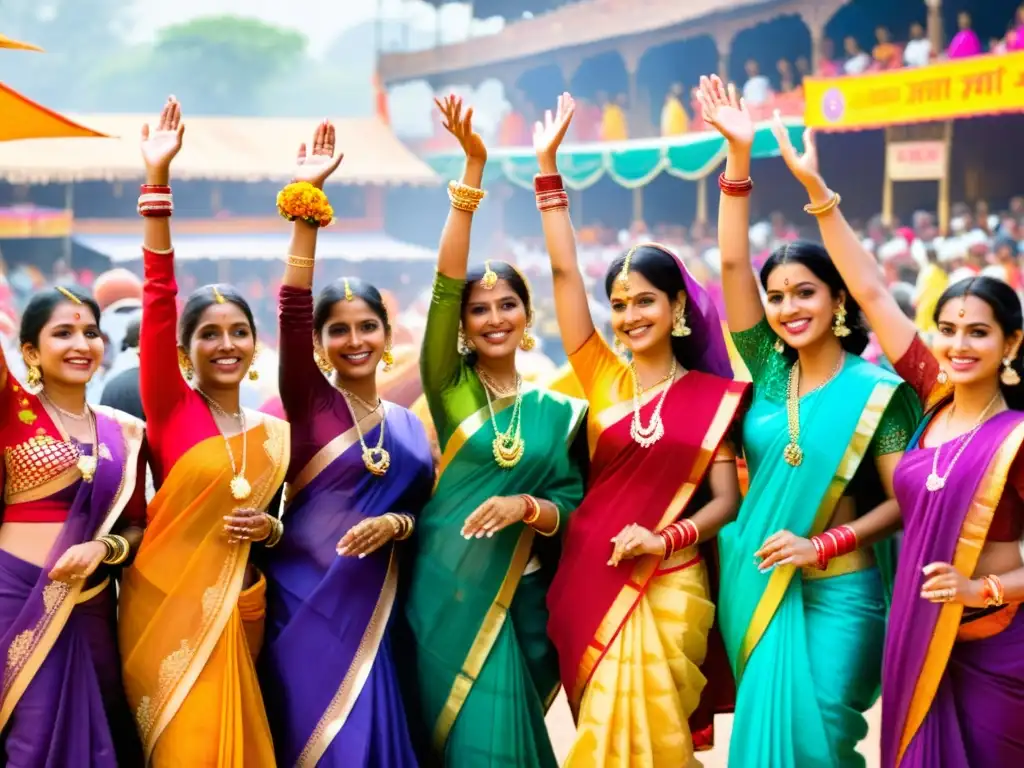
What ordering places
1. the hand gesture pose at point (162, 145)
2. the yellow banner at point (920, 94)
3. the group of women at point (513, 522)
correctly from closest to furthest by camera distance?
the group of women at point (513, 522), the hand gesture pose at point (162, 145), the yellow banner at point (920, 94)

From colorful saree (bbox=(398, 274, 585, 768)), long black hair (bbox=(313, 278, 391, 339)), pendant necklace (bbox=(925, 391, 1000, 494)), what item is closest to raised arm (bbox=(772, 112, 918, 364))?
pendant necklace (bbox=(925, 391, 1000, 494))

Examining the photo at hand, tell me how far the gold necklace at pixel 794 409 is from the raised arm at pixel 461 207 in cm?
101

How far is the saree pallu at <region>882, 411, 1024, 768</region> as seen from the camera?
124 inches

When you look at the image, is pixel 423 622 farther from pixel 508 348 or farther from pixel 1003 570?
pixel 1003 570

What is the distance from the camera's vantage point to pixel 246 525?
11.5ft

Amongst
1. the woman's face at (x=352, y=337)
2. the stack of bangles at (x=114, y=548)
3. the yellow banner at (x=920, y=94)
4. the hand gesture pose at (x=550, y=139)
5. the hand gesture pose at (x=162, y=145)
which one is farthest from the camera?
the yellow banner at (x=920, y=94)

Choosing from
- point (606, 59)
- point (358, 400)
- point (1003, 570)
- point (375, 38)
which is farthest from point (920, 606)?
point (375, 38)

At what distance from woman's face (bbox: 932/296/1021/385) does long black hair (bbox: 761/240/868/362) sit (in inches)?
16.1

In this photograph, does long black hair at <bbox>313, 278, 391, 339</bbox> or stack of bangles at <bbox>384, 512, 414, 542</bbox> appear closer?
stack of bangles at <bbox>384, 512, 414, 542</bbox>

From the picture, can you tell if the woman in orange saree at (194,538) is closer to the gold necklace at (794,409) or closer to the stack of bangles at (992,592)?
the gold necklace at (794,409)

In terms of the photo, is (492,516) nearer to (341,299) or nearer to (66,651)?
(341,299)

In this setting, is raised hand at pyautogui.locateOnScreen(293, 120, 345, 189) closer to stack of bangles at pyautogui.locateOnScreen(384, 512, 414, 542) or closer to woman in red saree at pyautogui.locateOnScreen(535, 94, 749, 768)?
woman in red saree at pyautogui.locateOnScreen(535, 94, 749, 768)

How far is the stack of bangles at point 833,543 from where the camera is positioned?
3.38 m

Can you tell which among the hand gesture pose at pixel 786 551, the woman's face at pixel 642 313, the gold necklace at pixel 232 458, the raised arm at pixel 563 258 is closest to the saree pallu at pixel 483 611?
the raised arm at pixel 563 258
